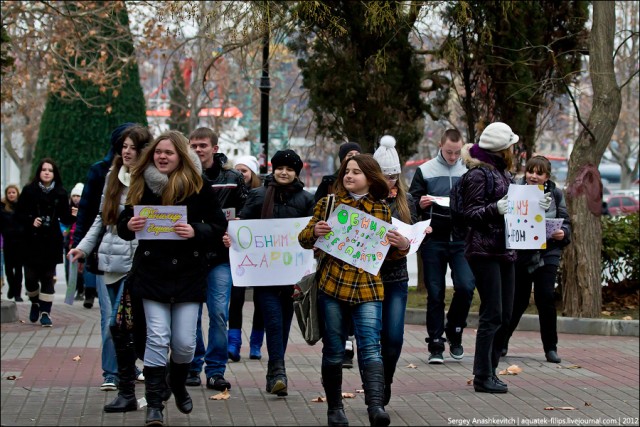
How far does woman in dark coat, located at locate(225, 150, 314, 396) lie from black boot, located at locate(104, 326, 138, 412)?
114 cm

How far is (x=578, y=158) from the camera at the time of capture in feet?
43.3

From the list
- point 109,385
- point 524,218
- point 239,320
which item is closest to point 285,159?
point 524,218

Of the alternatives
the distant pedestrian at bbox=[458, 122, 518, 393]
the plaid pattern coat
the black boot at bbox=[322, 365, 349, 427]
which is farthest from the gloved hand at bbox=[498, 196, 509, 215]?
the black boot at bbox=[322, 365, 349, 427]

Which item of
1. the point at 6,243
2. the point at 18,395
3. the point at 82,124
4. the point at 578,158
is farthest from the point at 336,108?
the point at 82,124

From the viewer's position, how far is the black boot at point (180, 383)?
285 inches

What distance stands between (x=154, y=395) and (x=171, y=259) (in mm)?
824

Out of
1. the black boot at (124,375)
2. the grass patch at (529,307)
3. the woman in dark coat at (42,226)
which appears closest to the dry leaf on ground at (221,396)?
the black boot at (124,375)

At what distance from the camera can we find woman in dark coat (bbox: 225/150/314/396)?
8.51 metres

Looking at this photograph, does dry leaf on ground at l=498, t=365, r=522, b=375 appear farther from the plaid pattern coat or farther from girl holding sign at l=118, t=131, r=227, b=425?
girl holding sign at l=118, t=131, r=227, b=425

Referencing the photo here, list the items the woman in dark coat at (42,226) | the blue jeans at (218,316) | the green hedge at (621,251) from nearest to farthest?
the blue jeans at (218,316), the woman in dark coat at (42,226), the green hedge at (621,251)

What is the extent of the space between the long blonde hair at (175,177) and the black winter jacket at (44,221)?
6.39 meters

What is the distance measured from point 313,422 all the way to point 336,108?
28.9ft

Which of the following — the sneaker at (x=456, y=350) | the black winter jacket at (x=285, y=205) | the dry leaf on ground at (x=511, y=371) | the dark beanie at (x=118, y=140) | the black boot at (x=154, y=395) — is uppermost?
the dark beanie at (x=118, y=140)

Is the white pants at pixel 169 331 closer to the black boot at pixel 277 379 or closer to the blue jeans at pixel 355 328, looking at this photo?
the blue jeans at pixel 355 328
